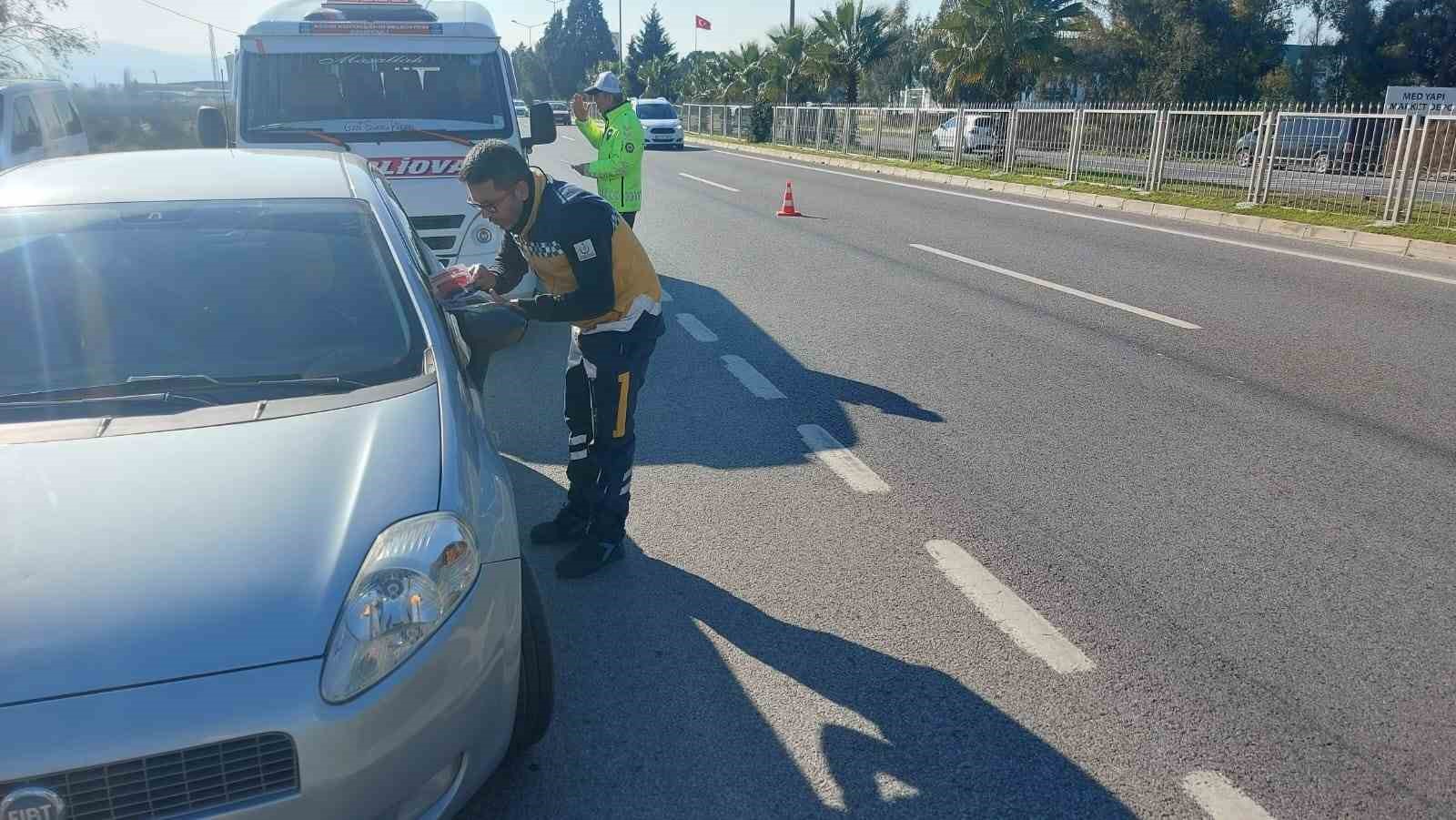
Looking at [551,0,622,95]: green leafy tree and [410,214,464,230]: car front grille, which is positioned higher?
[551,0,622,95]: green leafy tree

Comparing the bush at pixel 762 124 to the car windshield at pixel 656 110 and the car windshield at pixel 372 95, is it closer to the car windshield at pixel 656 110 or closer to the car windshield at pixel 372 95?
the car windshield at pixel 656 110

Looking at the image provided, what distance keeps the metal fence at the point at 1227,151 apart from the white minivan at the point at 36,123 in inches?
597

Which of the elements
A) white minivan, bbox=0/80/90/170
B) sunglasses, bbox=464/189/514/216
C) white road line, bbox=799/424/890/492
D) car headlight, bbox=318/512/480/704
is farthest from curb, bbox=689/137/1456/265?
white minivan, bbox=0/80/90/170

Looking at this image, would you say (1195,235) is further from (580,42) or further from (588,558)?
(580,42)

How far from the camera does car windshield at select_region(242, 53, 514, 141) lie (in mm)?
8242

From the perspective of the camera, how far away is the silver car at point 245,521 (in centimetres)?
210

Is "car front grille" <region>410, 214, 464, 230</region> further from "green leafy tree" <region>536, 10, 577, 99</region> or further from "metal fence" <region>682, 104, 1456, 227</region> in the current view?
"green leafy tree" <region>536, 10, 577, 99</region>

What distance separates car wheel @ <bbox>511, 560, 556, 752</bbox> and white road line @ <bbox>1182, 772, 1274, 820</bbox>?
1668 mm

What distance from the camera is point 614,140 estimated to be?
8.27 meters

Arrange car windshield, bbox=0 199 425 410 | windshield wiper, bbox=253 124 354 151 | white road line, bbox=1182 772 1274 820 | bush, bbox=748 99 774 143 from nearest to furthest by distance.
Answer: white road line, bbox=1182 772 1274 820 → car windshield, bbox=0 199 425 410 → windshield wiper, bbox=253 124 354 151 → bush, bbox=748 99 774 143

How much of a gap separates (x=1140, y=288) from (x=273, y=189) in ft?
26.7

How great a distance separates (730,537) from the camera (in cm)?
457

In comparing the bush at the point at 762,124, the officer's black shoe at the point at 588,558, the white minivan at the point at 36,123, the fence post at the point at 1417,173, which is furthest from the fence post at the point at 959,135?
the officer's black shoe at the point at 588,558

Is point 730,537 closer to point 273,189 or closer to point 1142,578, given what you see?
point 1142,578
